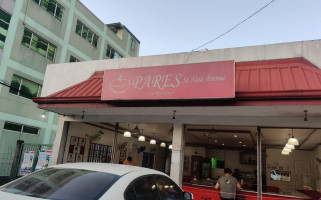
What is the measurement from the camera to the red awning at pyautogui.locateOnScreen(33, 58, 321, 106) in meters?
7.04

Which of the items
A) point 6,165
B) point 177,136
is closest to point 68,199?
point 177,136

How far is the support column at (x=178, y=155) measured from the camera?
9635mm

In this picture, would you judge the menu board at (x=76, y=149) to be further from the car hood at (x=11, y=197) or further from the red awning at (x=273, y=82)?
the car hood at (x=11, y=197)

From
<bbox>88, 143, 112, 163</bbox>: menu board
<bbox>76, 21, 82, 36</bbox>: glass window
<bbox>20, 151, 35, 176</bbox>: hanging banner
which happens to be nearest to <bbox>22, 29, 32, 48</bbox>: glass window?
<bbox>76, 21, 82, 36</bbox>: glass window

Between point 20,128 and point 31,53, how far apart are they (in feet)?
18.5

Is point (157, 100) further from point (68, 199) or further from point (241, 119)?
point (68, 199)

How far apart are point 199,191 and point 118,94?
5087mm

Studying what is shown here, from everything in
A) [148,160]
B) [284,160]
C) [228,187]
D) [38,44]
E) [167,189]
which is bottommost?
[228,187]

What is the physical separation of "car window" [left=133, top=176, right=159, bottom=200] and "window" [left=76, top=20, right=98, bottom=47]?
23648 mm

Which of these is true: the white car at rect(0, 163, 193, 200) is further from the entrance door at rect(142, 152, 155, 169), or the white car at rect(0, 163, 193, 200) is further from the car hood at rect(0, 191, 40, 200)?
the entrance door at rect(142, 152, 155, 169)

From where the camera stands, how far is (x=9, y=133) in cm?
1886

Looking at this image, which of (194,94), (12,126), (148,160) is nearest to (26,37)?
(12,126)

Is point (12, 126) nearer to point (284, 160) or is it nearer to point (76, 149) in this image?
point (76, 149)

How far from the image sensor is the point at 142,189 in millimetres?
4215
